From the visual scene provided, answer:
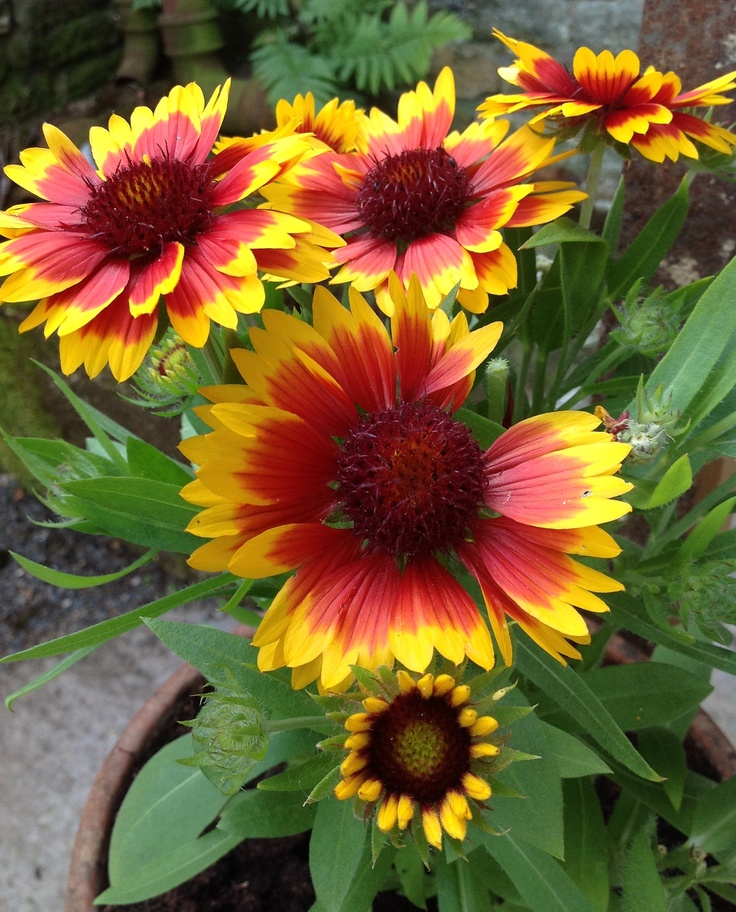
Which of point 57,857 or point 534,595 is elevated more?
point 534,595

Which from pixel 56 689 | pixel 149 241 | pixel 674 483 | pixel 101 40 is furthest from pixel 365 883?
pixel 101 40

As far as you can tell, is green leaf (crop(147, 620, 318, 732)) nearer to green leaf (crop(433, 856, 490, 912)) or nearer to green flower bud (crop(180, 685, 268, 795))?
green flower bud (crop(180, 685, 268, 795))

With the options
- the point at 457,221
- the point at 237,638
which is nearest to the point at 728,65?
the point at 457,221

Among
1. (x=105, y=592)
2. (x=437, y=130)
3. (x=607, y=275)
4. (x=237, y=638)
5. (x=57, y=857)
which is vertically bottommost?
(x=57, y=857)

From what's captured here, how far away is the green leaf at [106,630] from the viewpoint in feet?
1.57

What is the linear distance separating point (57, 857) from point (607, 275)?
1.19 m

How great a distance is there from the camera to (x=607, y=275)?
66 centimetres

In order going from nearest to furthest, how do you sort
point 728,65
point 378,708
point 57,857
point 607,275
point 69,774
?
1. point 378,708
2. point 607,275
3. point 728,65
4. point 57,857
5. point 69,774

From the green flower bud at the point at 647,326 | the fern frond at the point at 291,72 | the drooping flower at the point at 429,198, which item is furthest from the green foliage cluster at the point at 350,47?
the green flower bud at the point at 647,326

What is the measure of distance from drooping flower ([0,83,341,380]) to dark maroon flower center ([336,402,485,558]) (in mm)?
109

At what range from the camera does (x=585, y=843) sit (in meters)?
0.63

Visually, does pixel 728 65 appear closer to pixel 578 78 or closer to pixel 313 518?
pixel 578 78

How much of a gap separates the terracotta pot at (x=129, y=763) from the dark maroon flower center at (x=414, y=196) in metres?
0.45

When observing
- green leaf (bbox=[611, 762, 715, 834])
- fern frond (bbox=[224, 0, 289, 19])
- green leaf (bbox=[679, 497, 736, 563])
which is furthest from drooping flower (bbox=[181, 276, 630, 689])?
fern frond (bbox=[224, 0, 289, 19])
